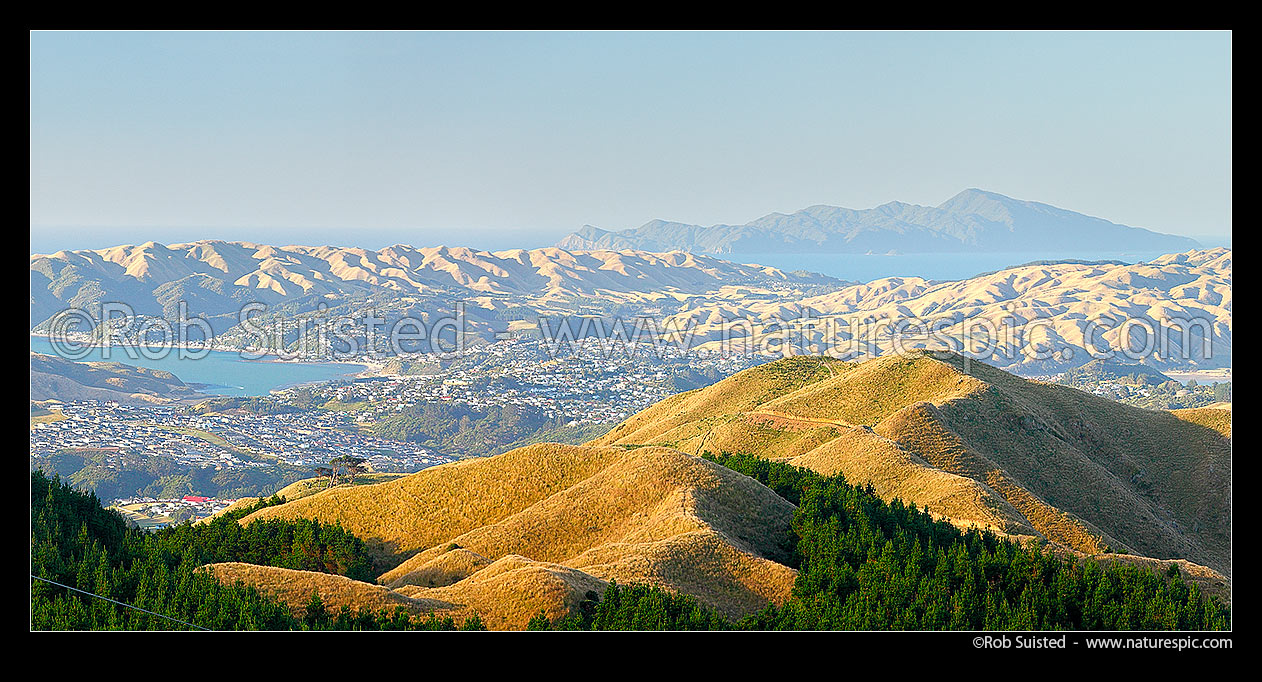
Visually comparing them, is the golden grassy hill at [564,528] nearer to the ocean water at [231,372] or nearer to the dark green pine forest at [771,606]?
the dark green pine forest at [771,606]

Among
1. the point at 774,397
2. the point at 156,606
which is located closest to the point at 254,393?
the point at 774,397

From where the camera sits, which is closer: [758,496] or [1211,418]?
[758,496]

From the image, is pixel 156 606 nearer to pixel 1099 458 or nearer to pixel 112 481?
pixel 1099 458

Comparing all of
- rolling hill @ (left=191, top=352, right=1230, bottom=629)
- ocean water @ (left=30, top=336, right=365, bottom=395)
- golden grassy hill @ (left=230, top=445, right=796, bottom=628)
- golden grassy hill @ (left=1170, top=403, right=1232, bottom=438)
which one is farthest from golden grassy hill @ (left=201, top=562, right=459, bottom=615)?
ocean water @ (left=30, top=336, right=365, bottom=395)

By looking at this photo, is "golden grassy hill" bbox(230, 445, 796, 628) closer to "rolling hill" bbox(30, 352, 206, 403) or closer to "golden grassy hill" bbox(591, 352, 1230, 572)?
"golden grassy hill" bbox(591, 352, 1230, 572)

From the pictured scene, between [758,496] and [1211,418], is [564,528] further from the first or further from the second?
[1211,418]

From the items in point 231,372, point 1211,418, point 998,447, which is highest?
point 1211,418

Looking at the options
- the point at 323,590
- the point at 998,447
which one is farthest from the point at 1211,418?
the point at 323,590
